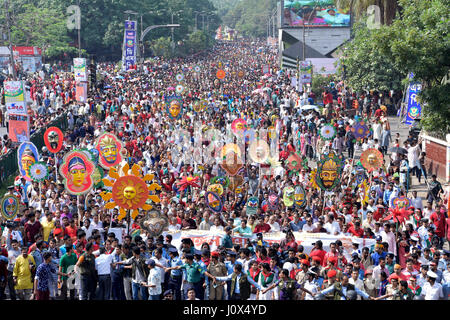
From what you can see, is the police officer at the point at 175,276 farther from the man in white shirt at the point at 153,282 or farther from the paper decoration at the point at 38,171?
the paper decoration at the point at 38,171

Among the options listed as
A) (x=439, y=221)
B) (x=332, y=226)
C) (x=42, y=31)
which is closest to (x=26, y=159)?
(x=332, y=226)

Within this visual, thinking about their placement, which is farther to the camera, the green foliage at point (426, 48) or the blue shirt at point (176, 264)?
the green foliage at point (426, 48)

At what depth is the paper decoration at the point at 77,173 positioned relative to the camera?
13523 mm

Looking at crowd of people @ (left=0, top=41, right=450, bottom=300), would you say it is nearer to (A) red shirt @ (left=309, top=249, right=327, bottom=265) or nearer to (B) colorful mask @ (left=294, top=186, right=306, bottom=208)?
(A) red shirt @ (left=309, top=249, right=327, bottom=265)

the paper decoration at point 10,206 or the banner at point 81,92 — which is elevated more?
the banner at point 81,92

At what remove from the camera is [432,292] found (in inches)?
368

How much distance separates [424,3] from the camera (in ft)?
61.3

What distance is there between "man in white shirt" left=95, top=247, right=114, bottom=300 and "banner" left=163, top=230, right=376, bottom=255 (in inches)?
65.8

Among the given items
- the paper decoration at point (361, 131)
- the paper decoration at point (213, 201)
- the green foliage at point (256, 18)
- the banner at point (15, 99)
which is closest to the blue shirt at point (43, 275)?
the paper decoration at point (213, 201)

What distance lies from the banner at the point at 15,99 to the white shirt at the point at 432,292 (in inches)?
542

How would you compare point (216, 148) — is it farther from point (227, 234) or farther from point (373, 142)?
point (227, 234)

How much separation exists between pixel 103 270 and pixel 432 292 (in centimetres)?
458
